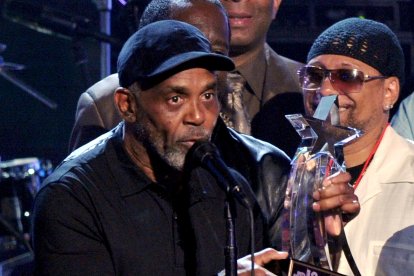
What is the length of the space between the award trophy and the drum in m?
3.55

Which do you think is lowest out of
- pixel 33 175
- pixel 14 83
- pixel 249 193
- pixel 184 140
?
pixel 33 175

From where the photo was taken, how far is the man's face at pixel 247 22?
4.32 m

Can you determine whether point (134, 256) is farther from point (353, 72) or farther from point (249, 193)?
point (353, 72)

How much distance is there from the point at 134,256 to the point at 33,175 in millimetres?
3703

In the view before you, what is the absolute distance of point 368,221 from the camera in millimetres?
3494

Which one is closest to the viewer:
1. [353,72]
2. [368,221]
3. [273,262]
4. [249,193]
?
[273,262]

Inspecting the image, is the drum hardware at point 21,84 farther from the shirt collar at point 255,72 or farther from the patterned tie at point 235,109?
the patterned tie at point 235,109

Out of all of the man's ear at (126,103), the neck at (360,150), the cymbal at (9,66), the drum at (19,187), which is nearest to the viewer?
the man's ear at (126,103)

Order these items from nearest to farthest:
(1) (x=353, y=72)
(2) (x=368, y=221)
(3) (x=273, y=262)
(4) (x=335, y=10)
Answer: (3) (x=273, y=262)
(2) (x=368, y=221)
(1) (x=353, y=72)
(4) (x=335, y=10)

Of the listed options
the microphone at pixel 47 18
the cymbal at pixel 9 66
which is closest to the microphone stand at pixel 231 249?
the microphone at pixel 47 18

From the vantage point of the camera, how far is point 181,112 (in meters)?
3.04

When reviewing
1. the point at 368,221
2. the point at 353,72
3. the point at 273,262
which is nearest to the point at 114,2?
the point at 353,72

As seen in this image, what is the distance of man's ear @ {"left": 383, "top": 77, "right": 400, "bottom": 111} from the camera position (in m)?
3.85

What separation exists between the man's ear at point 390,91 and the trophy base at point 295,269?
1.09 m
